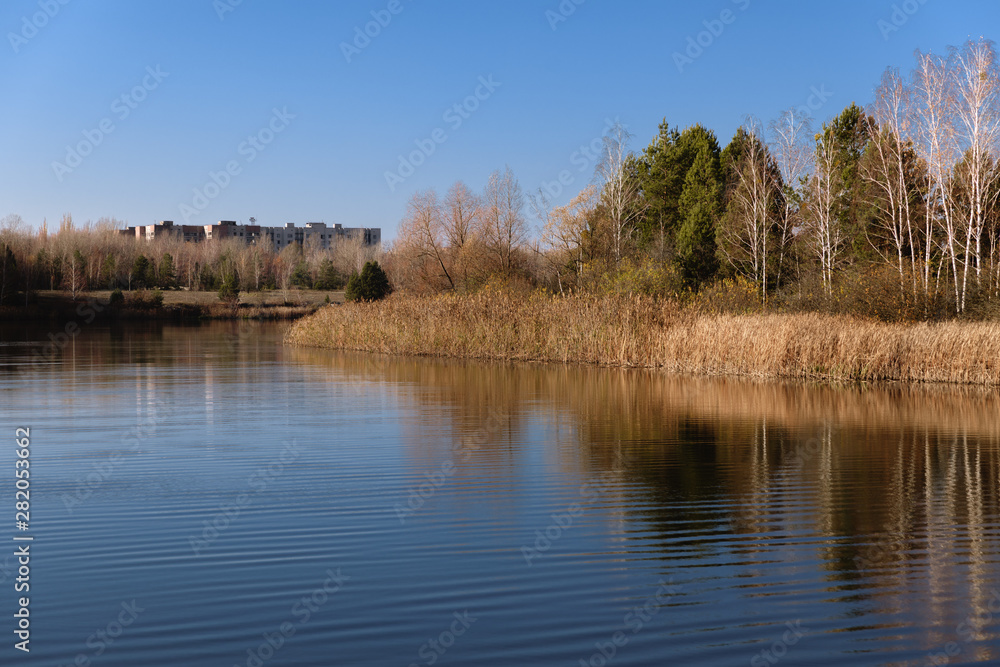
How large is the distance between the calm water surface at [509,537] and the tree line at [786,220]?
13.3m

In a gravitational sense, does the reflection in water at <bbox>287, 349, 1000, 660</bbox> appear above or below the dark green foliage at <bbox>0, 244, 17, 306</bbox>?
below

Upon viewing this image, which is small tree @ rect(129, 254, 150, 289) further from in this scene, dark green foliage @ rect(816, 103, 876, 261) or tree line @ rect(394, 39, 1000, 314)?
dark green foliage @ rect(816, 103, 876, 261)

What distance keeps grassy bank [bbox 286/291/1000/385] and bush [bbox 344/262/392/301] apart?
2887 cm

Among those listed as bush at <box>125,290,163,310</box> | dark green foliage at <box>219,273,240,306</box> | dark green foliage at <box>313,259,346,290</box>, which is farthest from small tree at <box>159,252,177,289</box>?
bush at <box>125,290,163,310</box>

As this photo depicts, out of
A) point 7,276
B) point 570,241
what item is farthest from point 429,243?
point 7,276

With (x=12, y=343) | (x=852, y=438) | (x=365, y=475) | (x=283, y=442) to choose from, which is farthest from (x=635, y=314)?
(x=12, y=343)

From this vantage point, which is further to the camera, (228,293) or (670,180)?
(228,293)

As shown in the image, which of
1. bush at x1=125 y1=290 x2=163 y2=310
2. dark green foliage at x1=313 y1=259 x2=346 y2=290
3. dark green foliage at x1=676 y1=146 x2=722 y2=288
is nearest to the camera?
dark green foliage at x1=676 y1=146 x2=722 y2=288

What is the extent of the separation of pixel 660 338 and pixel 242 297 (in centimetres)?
7753

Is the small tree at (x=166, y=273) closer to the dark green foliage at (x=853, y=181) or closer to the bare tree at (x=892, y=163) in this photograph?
the dark green foliage at (x=853, y=181)

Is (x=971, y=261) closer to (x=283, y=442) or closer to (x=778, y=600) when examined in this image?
(x=283, y=442)

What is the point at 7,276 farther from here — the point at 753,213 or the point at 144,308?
the point at 753,213

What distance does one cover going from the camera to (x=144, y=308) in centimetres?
8181

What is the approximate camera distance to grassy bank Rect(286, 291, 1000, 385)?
73.1 ft
